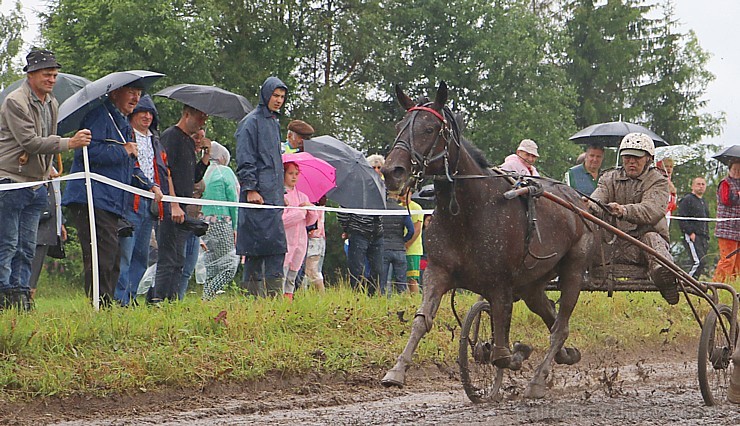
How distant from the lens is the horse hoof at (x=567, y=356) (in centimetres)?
912

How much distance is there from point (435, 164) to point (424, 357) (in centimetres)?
315

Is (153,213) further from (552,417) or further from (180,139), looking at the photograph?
(552,417)

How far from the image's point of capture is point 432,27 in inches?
1784

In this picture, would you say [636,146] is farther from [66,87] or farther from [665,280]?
[66,87]

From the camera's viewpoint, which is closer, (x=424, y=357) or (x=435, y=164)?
(x=435, y=164)

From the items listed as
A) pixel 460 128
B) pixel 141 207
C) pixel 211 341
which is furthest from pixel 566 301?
pixel 141 207

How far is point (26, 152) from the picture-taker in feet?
30.3

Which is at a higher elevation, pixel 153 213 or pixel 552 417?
pixel 153 213

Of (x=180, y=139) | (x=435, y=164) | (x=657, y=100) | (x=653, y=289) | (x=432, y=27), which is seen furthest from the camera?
(x=657, y=100)

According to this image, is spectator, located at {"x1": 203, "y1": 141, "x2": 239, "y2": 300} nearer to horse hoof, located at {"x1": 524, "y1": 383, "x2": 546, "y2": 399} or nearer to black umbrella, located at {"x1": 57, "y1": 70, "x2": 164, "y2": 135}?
black umbrella, located at {"x1": 57, "y1": 70, "x2": 164, "y2": 135}

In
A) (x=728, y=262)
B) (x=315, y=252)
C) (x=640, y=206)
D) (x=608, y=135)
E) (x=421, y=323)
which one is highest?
(x=608, y=135)

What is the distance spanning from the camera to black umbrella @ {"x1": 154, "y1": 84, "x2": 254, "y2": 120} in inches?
461

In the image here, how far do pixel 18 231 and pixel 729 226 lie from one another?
417 inches

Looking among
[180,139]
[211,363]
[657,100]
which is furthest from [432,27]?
[211,363]
